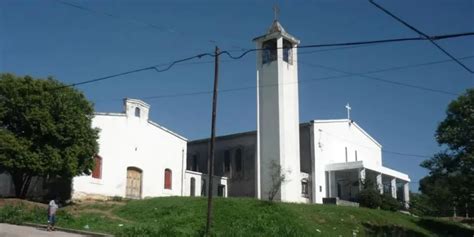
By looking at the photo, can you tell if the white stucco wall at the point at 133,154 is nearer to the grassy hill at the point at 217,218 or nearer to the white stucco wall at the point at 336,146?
the grassy hill at the point at 217,218

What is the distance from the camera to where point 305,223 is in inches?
1227

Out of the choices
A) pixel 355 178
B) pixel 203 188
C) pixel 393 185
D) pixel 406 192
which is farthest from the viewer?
pixel 406 192

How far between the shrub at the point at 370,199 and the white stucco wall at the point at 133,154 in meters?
13.6

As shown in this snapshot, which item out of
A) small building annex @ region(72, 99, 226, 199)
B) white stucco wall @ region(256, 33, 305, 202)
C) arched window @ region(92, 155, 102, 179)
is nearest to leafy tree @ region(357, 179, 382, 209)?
white stucco wall @ region(256, 33, 305, 202)

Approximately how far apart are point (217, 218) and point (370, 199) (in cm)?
1932

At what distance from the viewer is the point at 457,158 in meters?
35.1

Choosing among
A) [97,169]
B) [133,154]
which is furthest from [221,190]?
[97,169]

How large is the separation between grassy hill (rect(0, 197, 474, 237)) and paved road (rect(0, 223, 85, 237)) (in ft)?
5.41

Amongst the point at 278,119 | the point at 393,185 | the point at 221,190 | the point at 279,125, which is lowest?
the point at 221,190

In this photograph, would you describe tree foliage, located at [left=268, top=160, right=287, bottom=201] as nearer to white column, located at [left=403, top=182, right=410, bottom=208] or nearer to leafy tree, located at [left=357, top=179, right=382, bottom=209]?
leafy tree, located at [left=357, top=179, right=382, bottom=209]

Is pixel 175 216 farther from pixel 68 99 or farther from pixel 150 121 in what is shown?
pixel 150 121

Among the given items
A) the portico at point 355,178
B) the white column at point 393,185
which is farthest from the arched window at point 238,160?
the white column at point 393,185

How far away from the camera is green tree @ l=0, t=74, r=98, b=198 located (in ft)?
106

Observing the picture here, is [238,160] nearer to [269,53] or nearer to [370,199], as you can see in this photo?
[269,53]
